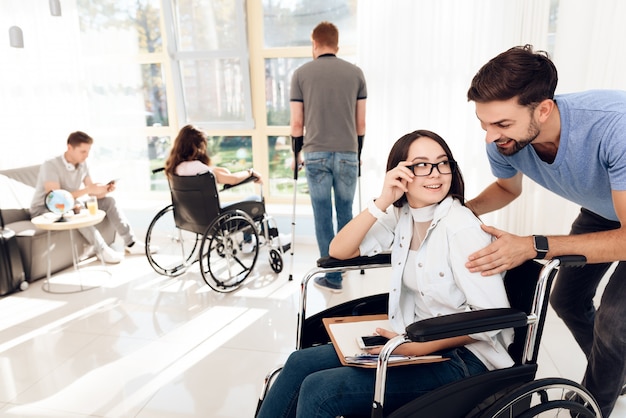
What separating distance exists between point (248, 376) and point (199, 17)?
3.20 meters

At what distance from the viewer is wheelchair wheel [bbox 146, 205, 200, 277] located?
3.25m

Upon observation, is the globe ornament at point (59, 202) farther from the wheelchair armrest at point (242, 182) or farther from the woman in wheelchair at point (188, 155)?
the wheelchair armrest at point (242, 182)

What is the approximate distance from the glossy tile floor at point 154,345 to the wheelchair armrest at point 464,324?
3.62 feet

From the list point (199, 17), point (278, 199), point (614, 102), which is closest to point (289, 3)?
point (199, 17)

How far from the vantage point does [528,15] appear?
123 inches

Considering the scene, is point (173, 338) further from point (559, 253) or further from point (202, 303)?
point (559, 253)

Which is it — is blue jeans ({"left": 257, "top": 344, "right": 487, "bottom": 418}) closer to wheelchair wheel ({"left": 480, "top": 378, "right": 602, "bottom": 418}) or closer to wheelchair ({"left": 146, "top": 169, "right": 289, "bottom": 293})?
wheelchair wheel ({"left": 480, "top": 378, "right": 602, "bottom": 418})

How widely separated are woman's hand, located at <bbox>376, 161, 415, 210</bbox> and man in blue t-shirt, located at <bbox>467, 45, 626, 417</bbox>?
26 cm

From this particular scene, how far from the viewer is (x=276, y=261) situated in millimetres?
3354

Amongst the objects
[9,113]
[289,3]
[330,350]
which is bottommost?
[330,350]

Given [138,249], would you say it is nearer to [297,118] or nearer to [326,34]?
[297,118]

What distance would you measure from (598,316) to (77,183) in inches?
132

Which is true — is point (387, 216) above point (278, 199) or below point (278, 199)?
above

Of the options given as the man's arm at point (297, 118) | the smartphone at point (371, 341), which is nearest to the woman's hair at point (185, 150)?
the man's arm at point (297, 118)
